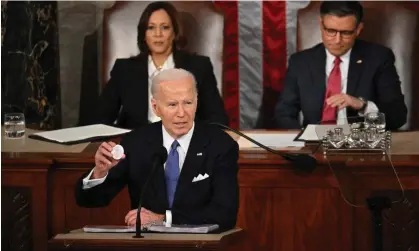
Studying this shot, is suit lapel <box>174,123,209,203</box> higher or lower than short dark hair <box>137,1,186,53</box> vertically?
lower

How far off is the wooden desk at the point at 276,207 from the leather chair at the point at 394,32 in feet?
4.74

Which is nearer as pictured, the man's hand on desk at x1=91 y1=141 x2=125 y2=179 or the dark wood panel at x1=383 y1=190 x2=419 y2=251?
the man's hand on desk at x1=91 y1=141 x2=125 y2=179

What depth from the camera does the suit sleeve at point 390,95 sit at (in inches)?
197

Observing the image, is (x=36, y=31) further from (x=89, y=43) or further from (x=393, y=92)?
(x=393, y=92)

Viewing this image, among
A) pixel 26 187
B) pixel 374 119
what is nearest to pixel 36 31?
pixel 26 187

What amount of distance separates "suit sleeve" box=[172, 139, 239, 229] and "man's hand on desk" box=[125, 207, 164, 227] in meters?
0.05

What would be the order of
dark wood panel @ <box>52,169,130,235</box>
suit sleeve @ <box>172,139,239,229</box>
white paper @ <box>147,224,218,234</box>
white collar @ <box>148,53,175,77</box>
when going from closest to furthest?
white paper @ <box>147,224,218,234</box>
suit sleeve @ <box>172,139,239,229</box>
dark wood panel @ <box>52,169,130,235</box>
white collar @ <box>148,53,175,77</box>

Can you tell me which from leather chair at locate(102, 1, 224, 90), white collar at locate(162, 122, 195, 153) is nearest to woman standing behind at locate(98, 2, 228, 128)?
leather chair at locate(102, 1, 224, 90)

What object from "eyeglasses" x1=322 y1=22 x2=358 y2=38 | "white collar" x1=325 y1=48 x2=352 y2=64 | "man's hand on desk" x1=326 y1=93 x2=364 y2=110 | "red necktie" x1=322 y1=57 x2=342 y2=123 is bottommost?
"man's hand on desk" x1=326 y1=93 x2=364 y2=110

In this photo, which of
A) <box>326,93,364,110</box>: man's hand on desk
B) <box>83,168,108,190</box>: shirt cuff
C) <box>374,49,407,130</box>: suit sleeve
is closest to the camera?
<box>83,168,108,190</box>: shirt cuff

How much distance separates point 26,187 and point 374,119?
4.96ft

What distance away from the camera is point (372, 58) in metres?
5.17

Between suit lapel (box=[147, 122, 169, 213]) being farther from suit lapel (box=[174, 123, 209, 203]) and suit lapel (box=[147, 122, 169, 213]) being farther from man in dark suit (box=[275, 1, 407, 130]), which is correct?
man in dark suit (box=[275, 1, 407, 130])

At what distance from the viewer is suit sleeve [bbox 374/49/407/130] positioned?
197 inches
